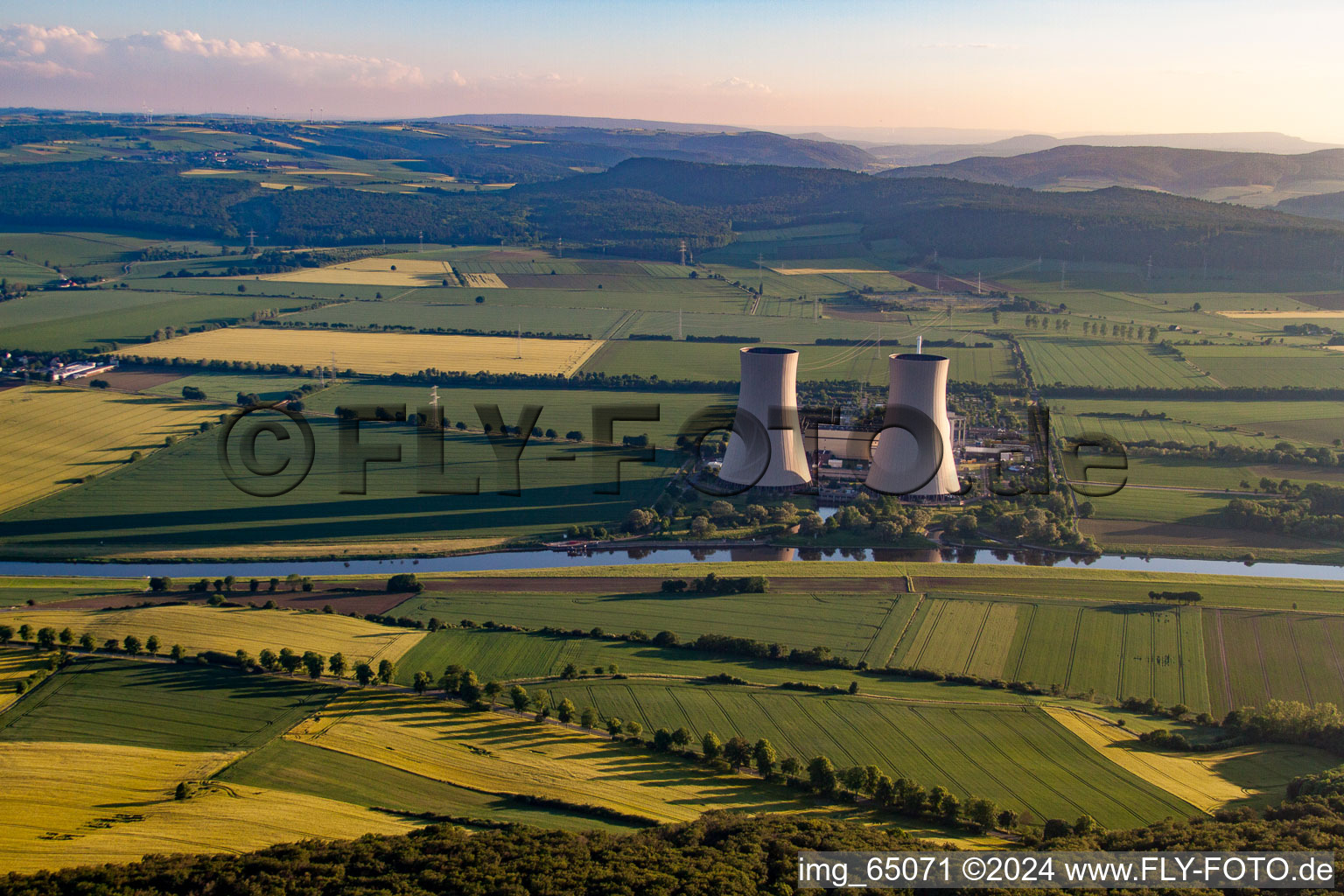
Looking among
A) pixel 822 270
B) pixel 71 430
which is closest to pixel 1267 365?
pixel 822 270

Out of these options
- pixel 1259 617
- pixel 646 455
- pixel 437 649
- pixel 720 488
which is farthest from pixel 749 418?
pixel 1259 617

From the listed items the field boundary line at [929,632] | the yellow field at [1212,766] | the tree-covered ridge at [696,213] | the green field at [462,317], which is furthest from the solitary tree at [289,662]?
the tree-covered ridge at [696,213]

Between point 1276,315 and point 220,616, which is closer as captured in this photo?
point 220,616

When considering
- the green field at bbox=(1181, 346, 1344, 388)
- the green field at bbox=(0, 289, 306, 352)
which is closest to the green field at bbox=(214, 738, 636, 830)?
the green field at bbox=(0, 289, 306, 352)

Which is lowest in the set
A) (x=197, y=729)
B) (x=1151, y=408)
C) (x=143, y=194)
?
(x=197, y=729)

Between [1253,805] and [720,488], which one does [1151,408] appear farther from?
[1253,805]

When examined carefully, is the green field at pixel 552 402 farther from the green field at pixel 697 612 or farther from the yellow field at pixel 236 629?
the yellow field at pixel 236 629

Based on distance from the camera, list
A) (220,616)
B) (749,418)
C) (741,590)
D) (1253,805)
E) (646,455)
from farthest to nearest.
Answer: (646,455) < (749,418) < (741,590) < (220,616) < (1253,805)
